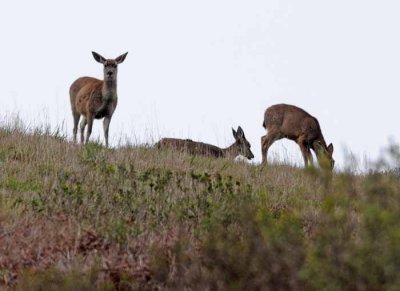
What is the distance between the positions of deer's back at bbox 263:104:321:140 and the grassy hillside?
31.9ft

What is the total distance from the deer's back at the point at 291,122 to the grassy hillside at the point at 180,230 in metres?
9.73

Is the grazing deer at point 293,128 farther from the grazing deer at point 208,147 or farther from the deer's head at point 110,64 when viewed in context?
the deer's head at point 110,64

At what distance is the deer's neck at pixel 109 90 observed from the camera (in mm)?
21047

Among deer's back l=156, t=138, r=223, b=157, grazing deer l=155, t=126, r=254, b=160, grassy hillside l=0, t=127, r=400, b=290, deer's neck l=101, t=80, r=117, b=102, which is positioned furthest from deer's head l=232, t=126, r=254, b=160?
grassy hillside l=0, t=127, r=400, b=290

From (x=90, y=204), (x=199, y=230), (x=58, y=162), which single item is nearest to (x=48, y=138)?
(x=58, y=162)

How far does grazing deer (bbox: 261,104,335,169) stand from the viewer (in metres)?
22.6

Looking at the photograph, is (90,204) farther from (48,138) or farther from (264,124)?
(264,124)

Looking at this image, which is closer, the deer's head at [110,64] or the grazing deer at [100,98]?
the grazing deer at [100,98]

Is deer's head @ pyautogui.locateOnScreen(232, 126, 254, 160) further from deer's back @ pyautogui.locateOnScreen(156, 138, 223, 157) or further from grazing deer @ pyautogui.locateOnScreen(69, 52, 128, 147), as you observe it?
grazing deer @ pyautogui.locateOnScreen(69, 52, 128, 147)

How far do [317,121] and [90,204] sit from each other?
46.5 feet

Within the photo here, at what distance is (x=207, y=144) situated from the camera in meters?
21.2

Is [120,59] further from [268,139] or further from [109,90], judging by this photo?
[268,139]

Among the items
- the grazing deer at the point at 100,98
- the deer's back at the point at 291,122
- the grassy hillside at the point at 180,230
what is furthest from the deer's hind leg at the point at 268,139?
the grassy hillside at the point at 180,230

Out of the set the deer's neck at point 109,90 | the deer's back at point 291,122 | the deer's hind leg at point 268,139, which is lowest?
the deer's hind leg at point 268,139
